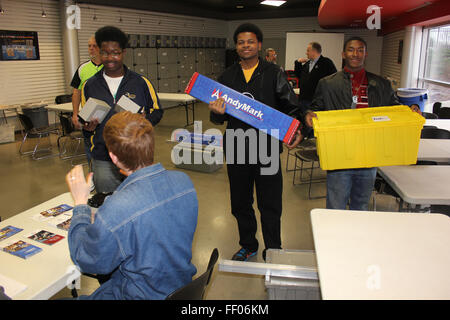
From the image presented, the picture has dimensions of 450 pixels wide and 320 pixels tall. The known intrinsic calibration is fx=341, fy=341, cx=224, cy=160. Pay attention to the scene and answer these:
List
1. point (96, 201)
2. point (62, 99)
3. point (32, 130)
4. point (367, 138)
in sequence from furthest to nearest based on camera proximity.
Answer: point (62, 99), point (32, 130), point (367, 138), point (96, 201)

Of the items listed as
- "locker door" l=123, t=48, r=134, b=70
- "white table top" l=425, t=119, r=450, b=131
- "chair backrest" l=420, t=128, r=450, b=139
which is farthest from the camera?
"locker door" l=123, t=48, r=134, b=70

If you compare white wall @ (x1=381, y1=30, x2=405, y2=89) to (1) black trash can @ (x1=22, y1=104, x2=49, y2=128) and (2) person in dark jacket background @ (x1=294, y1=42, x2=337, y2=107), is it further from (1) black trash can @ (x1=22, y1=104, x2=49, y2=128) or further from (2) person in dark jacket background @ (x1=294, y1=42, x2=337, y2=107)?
(1) black trash can @ (x1=22, y1=104, x2=49, y2=128)

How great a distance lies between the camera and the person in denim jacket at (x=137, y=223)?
1244 mm

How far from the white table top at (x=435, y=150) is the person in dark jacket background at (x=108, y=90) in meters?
2.42

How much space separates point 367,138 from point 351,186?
1.72 feet

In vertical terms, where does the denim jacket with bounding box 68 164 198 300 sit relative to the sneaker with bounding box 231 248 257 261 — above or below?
above

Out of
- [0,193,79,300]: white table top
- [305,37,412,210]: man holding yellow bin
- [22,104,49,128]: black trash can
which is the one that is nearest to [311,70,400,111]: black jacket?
[305,37,412,210]: man holding yellow bin

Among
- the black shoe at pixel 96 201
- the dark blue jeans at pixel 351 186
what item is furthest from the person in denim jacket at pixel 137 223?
the dark blue jeans at pixel 351 186

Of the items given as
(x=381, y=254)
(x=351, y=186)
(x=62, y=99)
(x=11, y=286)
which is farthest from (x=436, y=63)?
(x=11, y=286)

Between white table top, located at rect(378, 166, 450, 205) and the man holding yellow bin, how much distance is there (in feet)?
0.61

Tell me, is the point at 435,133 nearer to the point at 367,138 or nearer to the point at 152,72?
the point at 367,138

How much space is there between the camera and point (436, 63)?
8086mm

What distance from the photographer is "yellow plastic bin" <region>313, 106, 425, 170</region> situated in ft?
7.14
